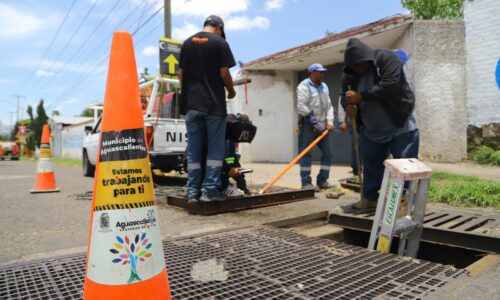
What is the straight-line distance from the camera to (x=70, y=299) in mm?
1828

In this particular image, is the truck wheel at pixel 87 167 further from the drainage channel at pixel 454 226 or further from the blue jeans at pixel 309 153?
the drainage channel at pixel 454 226

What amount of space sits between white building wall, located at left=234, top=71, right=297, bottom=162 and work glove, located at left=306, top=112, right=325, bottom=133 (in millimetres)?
7854

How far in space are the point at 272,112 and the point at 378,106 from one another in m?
9.93

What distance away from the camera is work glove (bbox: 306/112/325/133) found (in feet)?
18.0

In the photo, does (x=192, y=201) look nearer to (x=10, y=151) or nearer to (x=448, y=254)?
(x=448, y=254)

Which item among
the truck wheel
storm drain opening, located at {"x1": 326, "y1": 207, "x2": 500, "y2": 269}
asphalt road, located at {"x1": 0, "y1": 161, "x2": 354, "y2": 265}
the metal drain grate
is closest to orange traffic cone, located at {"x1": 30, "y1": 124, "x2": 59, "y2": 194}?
asphalt road, located at {"x1": 0, "y1": 161, "x2": 354, "y2": 265}

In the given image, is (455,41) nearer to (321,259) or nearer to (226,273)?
(321,259)

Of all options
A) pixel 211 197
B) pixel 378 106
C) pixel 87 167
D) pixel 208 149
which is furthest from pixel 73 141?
pixel 378 106

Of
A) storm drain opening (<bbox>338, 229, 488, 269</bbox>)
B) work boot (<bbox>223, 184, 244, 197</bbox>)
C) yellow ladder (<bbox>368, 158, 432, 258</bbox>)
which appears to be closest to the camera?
yellow ladder (<bbox>368, 158, 432, 258</bbox>)

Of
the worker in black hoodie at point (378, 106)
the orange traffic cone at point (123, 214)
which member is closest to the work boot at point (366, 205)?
the worker in black hoodie at point (378, 106)

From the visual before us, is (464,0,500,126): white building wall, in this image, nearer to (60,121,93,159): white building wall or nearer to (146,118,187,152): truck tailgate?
(146,118,187,152): truck tailgate

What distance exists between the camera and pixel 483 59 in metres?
8.30

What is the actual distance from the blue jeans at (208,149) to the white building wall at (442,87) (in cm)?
641

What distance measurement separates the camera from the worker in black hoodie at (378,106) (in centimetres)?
346
